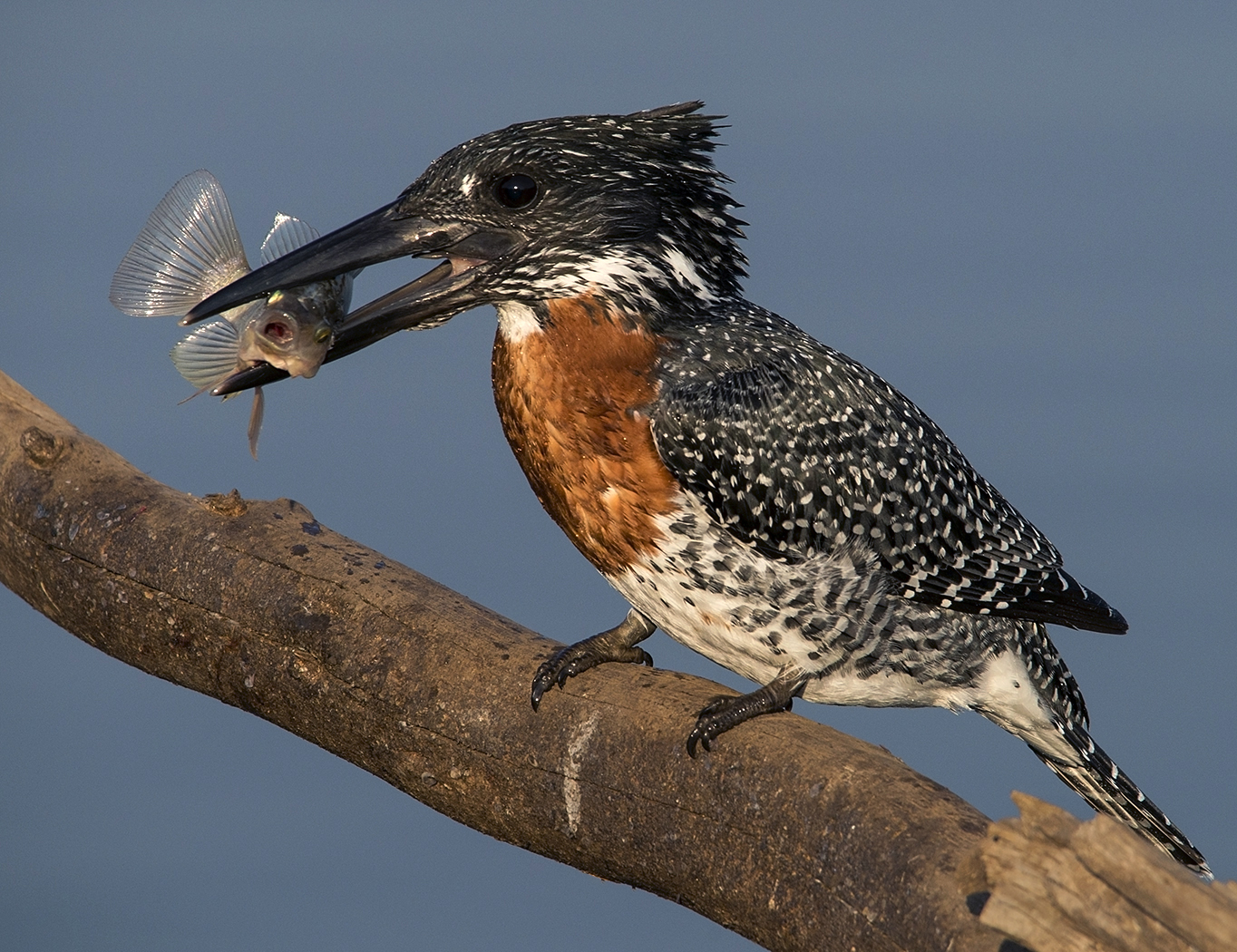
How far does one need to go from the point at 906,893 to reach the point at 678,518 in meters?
1.17

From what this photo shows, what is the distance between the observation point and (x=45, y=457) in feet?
15.7

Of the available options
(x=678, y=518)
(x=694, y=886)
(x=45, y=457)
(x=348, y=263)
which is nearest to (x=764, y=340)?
(x=678, y=518)

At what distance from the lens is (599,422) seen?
3938 mm

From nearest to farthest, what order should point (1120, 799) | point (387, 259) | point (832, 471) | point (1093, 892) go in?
point (1093, 892)
point (387, 259)
point (832, 471)
point (1120, 799)

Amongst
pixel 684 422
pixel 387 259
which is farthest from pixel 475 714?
pixel 387 259

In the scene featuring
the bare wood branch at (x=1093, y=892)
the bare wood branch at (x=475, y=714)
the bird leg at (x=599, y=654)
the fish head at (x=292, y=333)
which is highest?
the fish head at (x=292, y=333)

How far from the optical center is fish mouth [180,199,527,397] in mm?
3826

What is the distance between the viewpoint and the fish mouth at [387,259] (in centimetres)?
383

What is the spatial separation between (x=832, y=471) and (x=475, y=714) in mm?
1218

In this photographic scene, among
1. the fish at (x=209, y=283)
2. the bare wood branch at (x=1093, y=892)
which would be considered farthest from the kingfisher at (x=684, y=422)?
the bare wood branch at (x=1093, y=892)

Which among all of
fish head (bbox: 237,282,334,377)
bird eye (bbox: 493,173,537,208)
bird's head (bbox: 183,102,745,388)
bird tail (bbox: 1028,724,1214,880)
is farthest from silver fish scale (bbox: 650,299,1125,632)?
fish head (bbox: 237,282,334,377)

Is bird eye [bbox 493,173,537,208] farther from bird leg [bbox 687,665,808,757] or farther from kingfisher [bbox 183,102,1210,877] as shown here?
bird leg [bbox 687,665,808,757]

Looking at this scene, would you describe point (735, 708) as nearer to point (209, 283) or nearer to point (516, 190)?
point (516, 190)

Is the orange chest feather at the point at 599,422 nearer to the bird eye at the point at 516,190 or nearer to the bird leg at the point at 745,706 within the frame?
the bird eye at the point at 516,190
